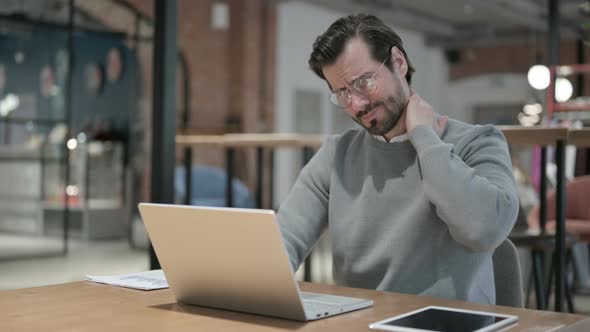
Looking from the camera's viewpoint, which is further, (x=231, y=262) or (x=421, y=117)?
(x=421, y=117)

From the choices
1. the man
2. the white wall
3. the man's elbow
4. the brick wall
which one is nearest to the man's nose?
the man

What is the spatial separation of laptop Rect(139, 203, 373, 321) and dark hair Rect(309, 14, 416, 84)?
579 millimetres

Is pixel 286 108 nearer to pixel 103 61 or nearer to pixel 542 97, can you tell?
pixel 103 61

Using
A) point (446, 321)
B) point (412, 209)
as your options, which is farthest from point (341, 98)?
point (446, 321)

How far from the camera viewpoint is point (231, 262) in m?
1.22

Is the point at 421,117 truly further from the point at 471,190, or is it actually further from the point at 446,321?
the point at 446,321

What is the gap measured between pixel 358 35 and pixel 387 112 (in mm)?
176

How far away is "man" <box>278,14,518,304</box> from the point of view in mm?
1491

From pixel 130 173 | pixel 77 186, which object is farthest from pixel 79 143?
pixel 130 173

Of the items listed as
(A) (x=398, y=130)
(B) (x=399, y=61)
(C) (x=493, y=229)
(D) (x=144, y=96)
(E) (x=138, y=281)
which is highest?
(D) (x=144, y=96)

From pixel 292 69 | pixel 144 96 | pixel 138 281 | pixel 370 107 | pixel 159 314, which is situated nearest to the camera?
pixel 159 314

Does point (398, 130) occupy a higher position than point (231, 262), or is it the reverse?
point (398, 130)

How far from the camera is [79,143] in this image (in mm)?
7570

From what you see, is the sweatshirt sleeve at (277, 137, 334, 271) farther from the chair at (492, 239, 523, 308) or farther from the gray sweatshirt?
the chair at (492, 239, 523, 308)
